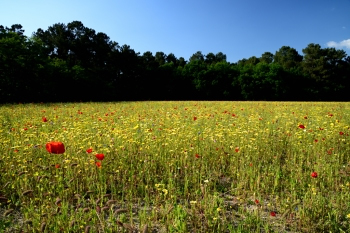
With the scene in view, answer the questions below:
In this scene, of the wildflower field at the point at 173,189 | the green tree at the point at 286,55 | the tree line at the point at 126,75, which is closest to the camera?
the wildflower field at the point at 173,189

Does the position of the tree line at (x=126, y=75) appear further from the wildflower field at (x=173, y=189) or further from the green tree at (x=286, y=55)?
the wildflower field at (x=173, y=189)

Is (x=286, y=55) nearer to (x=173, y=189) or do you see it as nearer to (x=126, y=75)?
(x=126, y=75)

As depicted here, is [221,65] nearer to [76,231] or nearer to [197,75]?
[197,75]

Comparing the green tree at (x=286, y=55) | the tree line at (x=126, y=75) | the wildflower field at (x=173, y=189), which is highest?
the green tree at (x=286, y=55)

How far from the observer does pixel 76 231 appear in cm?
245

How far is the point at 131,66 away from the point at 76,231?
45809 millimetres

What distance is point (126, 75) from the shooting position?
45.9 meters

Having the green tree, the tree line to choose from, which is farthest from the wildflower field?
the green tree

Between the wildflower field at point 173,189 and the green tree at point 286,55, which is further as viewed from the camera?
the green tree at point 286,55

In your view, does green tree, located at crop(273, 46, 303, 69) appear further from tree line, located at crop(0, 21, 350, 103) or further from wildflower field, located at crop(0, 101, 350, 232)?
wildflower field, located at crop(0, 101, 350, 232)

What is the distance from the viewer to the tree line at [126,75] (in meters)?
25.5

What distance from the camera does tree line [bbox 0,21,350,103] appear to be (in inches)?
1003

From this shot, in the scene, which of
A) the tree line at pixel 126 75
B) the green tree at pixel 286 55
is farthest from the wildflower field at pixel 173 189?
the green tree at pixel 286 55

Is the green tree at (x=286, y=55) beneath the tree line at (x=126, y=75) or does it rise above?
above
